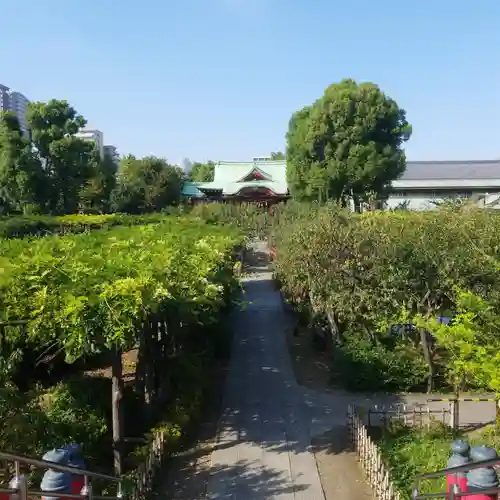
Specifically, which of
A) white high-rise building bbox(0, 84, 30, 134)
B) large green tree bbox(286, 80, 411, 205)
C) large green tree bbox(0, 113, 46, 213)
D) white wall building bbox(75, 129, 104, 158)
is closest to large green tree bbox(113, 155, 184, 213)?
white wall building bbox(75, 129, 104, 158)

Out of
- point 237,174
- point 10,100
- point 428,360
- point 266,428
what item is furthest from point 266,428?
point 10,100

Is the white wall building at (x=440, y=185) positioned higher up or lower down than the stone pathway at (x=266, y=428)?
higher up

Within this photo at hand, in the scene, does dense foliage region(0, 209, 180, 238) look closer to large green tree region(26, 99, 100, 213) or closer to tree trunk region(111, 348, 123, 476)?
large green tree region(26, 99, 100, 213)

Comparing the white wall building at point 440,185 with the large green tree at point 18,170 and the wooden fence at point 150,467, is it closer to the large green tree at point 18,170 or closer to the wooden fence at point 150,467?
the large green tree at point 18,170

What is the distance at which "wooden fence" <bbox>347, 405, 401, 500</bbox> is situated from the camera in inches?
277

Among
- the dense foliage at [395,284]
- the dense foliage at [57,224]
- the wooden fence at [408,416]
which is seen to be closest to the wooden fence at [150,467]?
the wooden fence at [408,416]

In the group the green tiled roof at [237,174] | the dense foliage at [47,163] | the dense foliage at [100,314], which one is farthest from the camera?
the green tiled roof at [237,174]

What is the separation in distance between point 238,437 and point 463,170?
5064cm

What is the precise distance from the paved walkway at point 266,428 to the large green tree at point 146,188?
30.2m

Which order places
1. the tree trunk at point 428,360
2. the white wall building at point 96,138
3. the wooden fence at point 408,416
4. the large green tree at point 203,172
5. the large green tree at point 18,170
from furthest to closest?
the large green tree at point 203,172
the white wall building at point 96,138
the large green tree at point 18,170
the tree trunk at point 428,360
the wooden fence at point 408,416

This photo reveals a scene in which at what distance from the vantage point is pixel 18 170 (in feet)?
113

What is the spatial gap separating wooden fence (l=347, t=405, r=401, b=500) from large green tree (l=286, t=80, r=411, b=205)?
24.0 metres

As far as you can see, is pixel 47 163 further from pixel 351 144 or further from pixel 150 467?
pixel 150 467

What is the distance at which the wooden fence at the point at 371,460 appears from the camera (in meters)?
7.03
